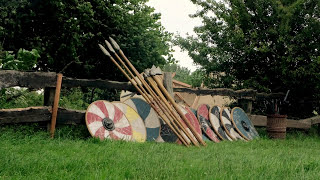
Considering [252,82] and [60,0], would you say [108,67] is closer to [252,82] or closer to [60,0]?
[60,0]

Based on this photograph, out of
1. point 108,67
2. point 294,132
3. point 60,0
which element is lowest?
point 294,132

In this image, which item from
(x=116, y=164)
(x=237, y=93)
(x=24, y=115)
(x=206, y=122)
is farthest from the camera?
(x=237, y=93)

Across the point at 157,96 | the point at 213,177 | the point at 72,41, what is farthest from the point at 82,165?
the point at 72,41

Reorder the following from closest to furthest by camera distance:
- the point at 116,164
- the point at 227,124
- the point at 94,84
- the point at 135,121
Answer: the point at 116,164 → the point at 135,121 → the point at 94,84 → the point at 227,124

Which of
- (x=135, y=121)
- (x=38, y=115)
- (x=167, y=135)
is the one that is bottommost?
(x=167, y=135)

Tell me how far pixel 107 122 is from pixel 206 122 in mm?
2400

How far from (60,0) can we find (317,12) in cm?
604

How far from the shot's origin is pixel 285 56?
833cm

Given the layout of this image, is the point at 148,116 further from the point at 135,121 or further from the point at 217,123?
the point at 217,123

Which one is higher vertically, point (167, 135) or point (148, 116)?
point (148, 116)

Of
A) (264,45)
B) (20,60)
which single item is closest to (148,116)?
(20,60)

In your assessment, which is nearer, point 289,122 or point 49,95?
point 49,95

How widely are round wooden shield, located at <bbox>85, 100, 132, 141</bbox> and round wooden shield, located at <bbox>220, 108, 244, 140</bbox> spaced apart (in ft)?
7.83

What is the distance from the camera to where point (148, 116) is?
5805 mm
